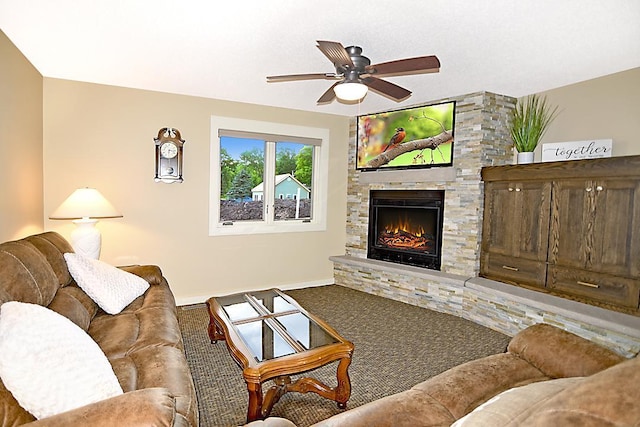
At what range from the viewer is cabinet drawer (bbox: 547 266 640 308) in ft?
9.38

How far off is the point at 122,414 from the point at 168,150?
3421 mm

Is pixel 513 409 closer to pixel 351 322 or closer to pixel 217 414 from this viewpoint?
pixel 217 414

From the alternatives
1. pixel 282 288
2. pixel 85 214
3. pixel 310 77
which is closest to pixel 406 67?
pixel 310 77

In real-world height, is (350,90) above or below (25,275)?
above

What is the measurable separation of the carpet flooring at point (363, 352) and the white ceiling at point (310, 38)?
241 cm

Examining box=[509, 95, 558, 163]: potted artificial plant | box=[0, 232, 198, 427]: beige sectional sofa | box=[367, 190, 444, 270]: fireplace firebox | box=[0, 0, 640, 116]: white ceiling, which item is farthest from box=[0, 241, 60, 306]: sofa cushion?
box=[509, 95, 558, 163]: potted artificial plant

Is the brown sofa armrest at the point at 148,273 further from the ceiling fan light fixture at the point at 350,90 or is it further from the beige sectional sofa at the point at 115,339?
the ceiling fan light fixture at the point at 350,90

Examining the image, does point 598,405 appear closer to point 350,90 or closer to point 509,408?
point 509,408

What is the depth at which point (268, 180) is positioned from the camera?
474cm

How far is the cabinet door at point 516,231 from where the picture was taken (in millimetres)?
3443

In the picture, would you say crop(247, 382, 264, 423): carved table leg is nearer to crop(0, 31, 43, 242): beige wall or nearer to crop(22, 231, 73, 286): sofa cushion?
crop(22, 231, 73, 286): sofa cushion

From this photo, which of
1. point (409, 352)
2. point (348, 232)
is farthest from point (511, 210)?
point (348, 232)

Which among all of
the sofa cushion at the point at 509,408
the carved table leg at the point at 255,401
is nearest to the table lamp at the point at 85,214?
the carved table leg at the point at 255,401

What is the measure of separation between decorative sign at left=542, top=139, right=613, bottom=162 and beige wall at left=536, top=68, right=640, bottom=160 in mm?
51
